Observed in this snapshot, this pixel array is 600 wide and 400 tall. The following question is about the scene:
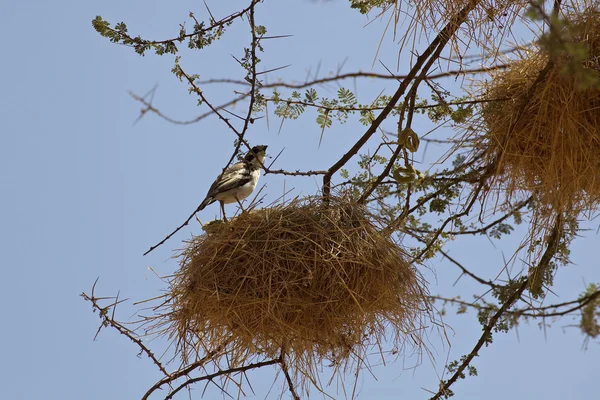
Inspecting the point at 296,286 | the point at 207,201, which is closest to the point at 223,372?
the point at 296,286

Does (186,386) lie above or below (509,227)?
below

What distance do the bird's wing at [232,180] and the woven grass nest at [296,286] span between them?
0.78 metres

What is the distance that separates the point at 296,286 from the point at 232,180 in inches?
49.3

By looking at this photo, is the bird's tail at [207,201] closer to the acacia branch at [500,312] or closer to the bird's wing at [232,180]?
the bird's wing at [232,180]

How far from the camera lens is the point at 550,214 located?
3.24m

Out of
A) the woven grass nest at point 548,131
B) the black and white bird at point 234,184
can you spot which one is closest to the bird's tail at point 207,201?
the black and white bird at point 234,184

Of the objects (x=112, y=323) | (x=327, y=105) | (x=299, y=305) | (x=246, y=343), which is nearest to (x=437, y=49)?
(x=327, y=105)

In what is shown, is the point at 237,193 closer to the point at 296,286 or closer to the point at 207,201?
the point at 207,201

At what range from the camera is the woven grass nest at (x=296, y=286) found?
292 centimetres

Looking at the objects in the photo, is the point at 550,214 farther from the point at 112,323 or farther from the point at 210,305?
the point at 112,323

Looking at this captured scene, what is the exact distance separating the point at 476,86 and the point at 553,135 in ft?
1.71

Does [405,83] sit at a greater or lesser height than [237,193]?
lesser

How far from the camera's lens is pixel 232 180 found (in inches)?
161

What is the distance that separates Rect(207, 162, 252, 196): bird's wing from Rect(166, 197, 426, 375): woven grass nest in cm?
78
